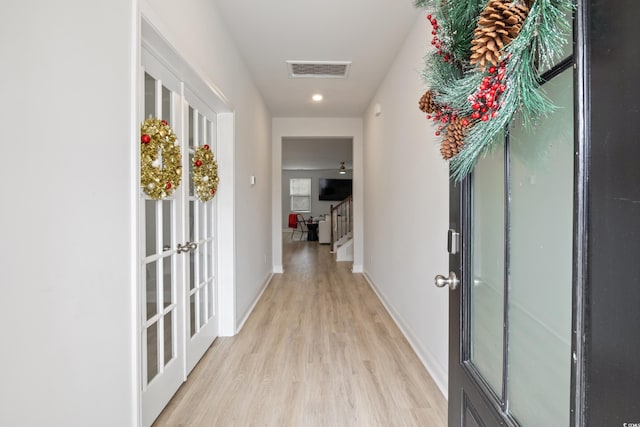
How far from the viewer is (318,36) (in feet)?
9.03

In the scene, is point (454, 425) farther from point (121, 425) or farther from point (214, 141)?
point (214, 141)

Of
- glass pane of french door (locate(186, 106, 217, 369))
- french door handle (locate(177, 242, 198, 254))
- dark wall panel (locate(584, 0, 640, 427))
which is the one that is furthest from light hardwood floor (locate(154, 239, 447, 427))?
dark wall panel (locate(584, 0, 640, 427))

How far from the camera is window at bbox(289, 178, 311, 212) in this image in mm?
13203

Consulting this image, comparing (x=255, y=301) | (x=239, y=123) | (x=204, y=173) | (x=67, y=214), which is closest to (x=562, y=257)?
(x=67, y=214)

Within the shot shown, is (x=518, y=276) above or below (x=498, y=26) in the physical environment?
below

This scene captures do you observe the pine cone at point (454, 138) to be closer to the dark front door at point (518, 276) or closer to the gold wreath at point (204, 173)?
the dark front door at point (518, 276)

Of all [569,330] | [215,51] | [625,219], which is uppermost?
[215,51]

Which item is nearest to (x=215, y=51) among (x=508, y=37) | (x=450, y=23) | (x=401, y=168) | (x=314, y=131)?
(x=401, y=168)

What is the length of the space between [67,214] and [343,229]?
708 centimetres

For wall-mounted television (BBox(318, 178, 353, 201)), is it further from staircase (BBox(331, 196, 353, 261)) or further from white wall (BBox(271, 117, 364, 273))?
white wall (BBox(271, 117, 364, 273))

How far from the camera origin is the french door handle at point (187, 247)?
6.61ft

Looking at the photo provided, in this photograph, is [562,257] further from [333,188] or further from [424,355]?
[333,188]

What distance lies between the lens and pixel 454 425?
3.45 feet

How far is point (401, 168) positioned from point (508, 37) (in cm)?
242
